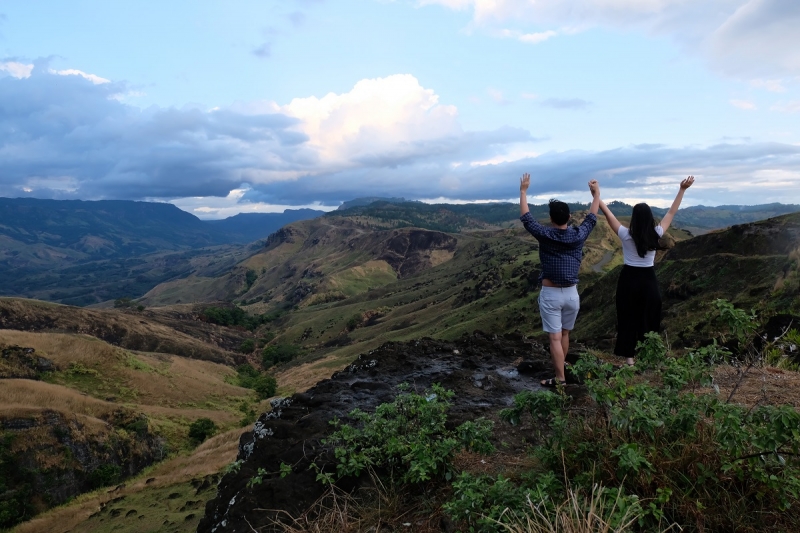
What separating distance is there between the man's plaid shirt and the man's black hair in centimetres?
14

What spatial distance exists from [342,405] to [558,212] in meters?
5.54

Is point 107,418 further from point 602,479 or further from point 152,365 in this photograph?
point 602,479

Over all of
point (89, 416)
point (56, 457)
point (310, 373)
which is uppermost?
point (89, 416)

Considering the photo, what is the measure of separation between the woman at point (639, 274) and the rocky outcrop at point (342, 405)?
2571 mm

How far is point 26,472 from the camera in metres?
21.3

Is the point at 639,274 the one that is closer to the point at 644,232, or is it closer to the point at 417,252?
the point at 644,232

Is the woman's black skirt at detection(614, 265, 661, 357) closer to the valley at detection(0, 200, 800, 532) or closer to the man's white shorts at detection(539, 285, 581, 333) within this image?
the valley at detection(0, 200, 800, 532)

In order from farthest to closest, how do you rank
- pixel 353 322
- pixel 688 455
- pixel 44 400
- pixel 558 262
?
1. pixel 353 322
2. pixel 44 400
3. pixel 558 262
4. pixel 688 455

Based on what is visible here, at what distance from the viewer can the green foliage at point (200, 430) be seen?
30.6 metres

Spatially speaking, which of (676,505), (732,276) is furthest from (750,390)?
(732,276)

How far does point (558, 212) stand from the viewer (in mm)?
6598

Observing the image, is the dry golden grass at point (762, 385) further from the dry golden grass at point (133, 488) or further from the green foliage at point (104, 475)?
the green foliage at point (104, 475)

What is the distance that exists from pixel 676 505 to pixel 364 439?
3564 mm

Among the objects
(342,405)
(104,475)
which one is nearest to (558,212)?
(342,405)
